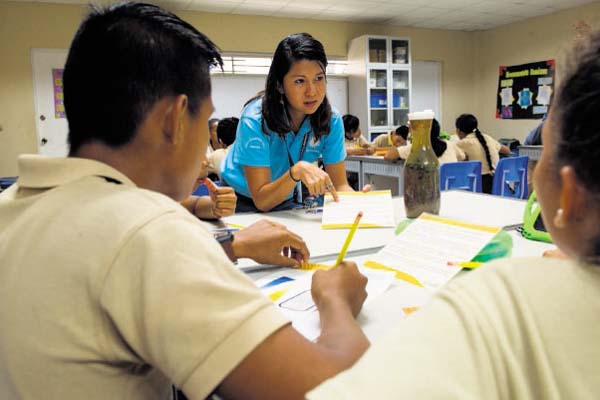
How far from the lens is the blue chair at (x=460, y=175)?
337cm

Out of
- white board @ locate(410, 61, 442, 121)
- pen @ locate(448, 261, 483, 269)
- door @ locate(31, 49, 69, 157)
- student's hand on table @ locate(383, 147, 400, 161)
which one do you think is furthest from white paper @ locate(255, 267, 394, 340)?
white board @ locate(410, 61, 442, 121)

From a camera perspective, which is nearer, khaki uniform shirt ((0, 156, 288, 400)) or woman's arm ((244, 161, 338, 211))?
khaki uniform shirt ((0, 156, 288, 400))

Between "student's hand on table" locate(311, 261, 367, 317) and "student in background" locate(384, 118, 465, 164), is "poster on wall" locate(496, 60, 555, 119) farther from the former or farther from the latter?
"student's hand on table" locate(311, 261, 367, 317)

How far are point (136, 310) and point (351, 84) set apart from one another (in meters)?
6.79

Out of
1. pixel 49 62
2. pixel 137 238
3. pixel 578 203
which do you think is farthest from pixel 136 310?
pixel 49 62

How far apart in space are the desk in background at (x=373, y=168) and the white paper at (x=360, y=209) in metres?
2.33

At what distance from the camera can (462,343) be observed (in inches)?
14.4

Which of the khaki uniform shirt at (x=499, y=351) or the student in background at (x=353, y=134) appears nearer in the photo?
the khaki uniform shirt at (x=499, y=351)

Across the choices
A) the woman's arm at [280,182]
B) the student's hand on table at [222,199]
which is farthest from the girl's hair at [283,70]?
the student's hand on table at [222,199]

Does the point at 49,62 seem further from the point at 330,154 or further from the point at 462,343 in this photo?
the point at 462,343

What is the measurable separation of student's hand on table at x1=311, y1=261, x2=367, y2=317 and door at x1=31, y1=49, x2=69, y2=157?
5.39m

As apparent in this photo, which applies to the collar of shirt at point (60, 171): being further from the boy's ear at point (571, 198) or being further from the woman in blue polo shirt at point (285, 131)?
the woman in blue polo shirt at point (285, 131)

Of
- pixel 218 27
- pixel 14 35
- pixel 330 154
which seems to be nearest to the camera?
pixel 330 154

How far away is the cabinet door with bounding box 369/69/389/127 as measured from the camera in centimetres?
675
